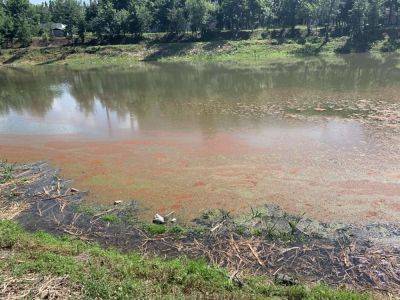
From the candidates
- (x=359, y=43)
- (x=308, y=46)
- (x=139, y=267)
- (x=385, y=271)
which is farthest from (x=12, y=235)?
(x=359, y=43)

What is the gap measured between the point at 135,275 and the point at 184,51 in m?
53.7

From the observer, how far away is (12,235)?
934 cm

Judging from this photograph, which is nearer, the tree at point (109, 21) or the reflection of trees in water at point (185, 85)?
the reflection of trees in water at point (185, 85)

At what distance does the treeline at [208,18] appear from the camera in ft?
195

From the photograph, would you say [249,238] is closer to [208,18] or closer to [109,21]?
[208,18]

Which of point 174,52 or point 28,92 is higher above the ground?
point 174,52

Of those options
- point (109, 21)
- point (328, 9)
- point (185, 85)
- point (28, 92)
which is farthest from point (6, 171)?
point (109, 21)

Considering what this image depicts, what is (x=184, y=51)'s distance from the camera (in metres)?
58.7

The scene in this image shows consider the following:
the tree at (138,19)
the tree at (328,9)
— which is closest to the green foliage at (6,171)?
the tree at (138,19)

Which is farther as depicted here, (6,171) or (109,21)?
(109,21)

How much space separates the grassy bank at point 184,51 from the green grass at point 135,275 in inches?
1791

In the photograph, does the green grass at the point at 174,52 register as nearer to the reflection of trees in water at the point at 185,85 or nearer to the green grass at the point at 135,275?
the reflection of trees in water at the point at 185,85

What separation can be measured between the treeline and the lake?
2729cm

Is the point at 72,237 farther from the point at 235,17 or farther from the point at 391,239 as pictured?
the point at 235,17
